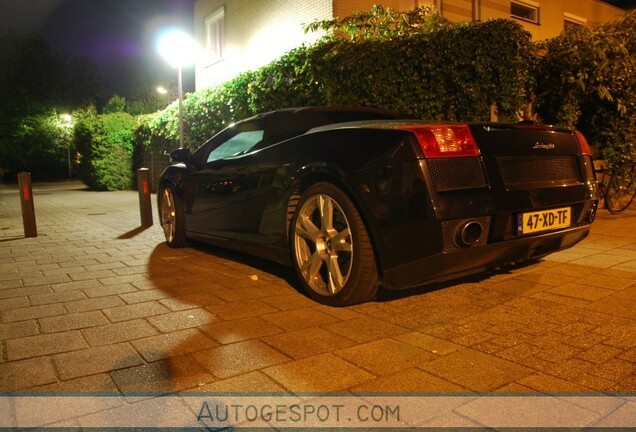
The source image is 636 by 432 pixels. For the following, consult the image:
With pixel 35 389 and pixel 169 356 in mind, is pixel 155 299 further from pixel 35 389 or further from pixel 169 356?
pixel 35 389

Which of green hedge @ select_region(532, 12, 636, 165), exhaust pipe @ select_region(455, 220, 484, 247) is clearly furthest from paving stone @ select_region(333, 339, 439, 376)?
green hedge @ select_region(532, 12, 636, 165)

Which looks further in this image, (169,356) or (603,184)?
(603,184)

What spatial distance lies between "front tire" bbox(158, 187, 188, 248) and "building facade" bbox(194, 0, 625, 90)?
708cm

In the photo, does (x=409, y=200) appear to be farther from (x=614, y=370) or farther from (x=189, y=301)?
(x=189, y=301)

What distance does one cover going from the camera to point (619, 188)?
28.5 ft

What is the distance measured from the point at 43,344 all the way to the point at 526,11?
1800cm

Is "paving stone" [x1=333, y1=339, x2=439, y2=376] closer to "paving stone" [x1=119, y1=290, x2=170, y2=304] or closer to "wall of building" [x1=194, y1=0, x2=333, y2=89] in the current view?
"paving stone" [x1=119, y1=290, x2=170, y2=304]

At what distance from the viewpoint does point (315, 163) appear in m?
3.62

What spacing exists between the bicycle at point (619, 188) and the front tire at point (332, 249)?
6503mm

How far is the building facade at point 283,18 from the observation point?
42.9ft

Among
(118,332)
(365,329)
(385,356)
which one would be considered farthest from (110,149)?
(385,356)

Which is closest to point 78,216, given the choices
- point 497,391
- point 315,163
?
point 315,163

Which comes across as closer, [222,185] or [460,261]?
[460,261]

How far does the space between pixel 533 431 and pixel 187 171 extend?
4.44 m
